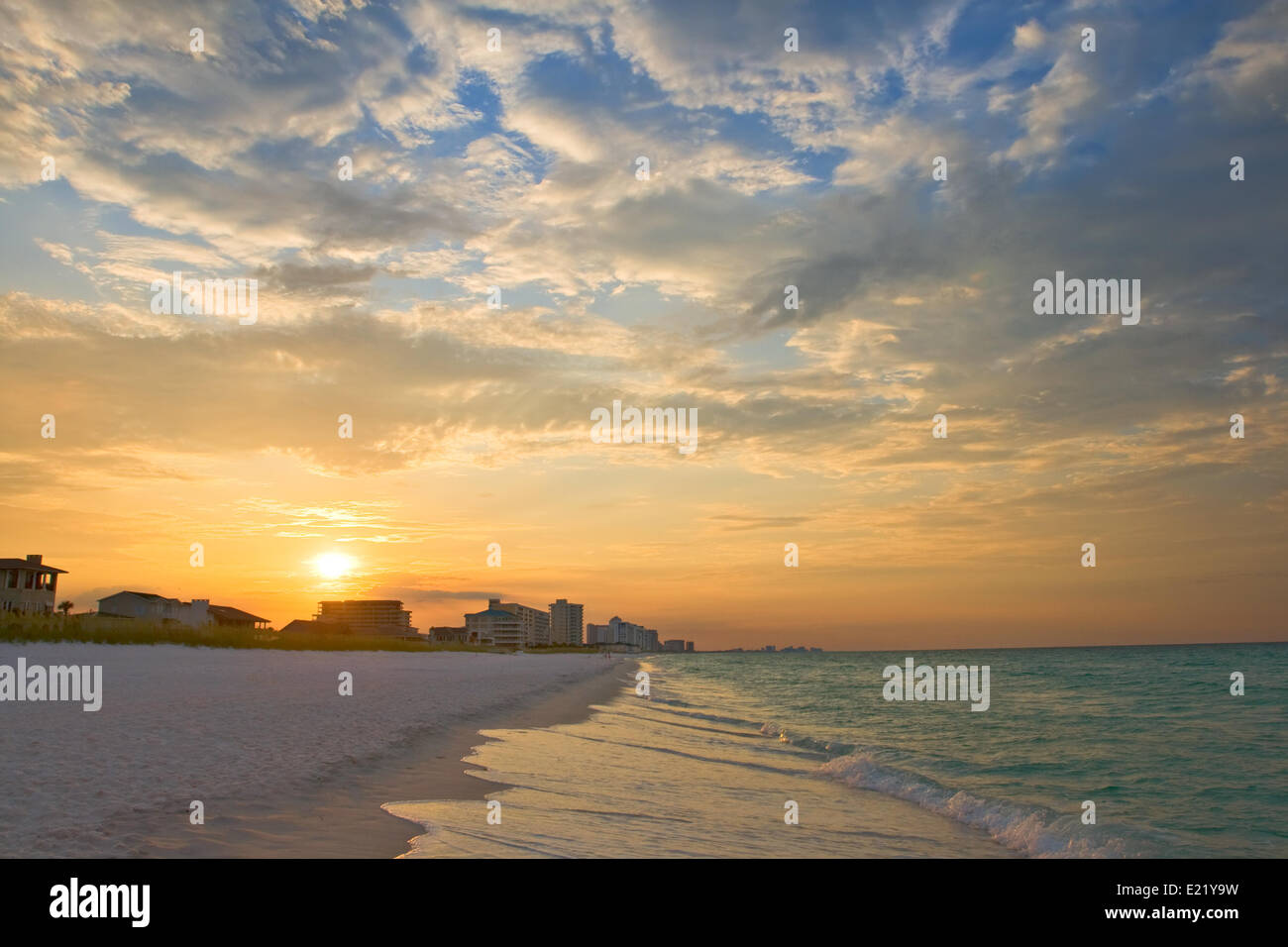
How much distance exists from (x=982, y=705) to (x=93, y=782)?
44.4 meters

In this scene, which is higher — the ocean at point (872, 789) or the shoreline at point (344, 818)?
the shoreline at point (344, 818)

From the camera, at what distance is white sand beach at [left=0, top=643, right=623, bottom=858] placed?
28.4 ft

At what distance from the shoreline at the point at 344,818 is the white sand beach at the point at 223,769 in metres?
0.03

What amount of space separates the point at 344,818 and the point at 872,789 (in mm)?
12893

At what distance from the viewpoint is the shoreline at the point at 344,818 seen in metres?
8.60

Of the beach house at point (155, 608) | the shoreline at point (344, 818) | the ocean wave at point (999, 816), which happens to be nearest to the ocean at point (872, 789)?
the ocean wave at point (999, 816)

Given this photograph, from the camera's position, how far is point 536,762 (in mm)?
17219

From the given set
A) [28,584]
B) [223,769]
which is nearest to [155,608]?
[28,584]

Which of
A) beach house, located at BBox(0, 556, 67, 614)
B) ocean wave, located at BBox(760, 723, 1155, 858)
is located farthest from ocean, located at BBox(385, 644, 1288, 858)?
beach house, located at BBox(0, 556, 67, 614)

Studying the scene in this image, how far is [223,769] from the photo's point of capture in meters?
12.2

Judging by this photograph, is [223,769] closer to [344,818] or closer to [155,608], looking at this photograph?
[344,818]

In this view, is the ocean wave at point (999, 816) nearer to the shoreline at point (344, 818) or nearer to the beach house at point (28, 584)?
the shoreline at point (344, 818)
